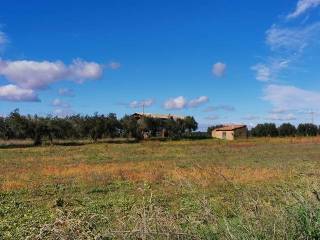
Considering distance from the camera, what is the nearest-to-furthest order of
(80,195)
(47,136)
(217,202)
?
(217,202)
(80,195)
(47,136)

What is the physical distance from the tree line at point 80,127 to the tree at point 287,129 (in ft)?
76.7

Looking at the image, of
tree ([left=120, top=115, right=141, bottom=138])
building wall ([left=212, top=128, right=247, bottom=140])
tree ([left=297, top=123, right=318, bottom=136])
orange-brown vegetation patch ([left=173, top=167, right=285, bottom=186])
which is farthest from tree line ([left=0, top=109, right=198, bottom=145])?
orange-brown vegetation patch ([left=173, top=167, right=285, bottom=186])

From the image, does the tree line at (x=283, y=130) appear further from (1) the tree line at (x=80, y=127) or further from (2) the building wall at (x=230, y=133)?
(1) the tree line at (x=80, y=127)

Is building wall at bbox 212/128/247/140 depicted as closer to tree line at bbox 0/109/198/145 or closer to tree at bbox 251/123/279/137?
tree at bbox 251/123/279/137

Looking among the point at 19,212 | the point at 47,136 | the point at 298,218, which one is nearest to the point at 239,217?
the point at 298,218

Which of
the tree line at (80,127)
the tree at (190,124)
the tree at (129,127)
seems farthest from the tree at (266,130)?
the tree at (129,127)

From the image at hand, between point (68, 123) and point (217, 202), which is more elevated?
point (68, 123)

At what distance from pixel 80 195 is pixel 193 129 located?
302 ft

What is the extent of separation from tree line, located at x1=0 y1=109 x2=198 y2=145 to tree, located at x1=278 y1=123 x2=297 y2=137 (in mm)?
23369

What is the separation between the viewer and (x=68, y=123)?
78.1 m

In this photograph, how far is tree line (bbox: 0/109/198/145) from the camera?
2827 inches

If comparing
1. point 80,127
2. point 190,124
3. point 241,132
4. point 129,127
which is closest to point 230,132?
point 241,132

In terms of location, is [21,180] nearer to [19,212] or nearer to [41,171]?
[41,171]

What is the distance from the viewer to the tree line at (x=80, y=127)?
236 ft
